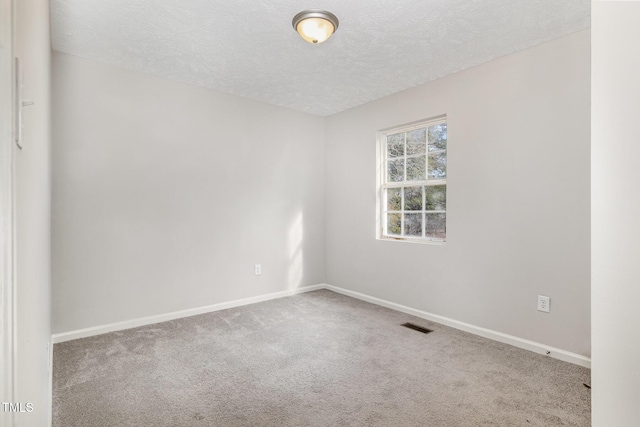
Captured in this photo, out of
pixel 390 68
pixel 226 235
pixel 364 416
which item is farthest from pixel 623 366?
pixel 226 235

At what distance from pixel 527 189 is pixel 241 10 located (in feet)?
8.56

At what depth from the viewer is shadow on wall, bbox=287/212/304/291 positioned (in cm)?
441

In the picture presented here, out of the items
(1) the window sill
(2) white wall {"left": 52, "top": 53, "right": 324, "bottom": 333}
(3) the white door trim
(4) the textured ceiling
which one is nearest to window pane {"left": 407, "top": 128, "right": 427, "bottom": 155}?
(4) the textured ceiling

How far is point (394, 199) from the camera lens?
3.94 meters

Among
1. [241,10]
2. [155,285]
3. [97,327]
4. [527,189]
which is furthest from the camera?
[155,285]

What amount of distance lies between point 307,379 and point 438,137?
8.72 feet

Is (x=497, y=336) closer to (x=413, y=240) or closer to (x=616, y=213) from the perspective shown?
(x=413, y=240)

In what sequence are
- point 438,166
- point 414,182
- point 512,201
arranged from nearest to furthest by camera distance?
point 512,201, point 438,166, point 414,182

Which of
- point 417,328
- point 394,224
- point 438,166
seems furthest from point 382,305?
point 438,166

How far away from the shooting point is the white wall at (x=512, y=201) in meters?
2.47

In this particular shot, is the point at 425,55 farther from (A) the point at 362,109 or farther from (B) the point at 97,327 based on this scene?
(B) the point at 97,327

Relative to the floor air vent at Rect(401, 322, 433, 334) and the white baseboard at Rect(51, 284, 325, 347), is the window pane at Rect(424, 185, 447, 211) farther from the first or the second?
the white baseboard at Rect(51, 284, 325, 347)

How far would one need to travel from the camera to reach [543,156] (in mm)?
2627

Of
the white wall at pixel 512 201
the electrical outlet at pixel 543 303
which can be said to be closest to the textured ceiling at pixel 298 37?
the white wall at pixel 512 201
